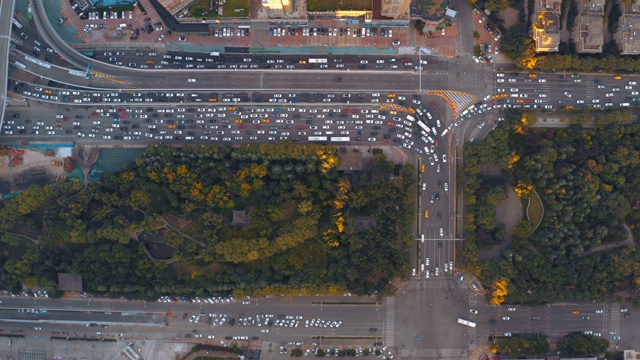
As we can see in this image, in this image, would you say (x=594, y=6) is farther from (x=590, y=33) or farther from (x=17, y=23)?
(x=17, y=23)

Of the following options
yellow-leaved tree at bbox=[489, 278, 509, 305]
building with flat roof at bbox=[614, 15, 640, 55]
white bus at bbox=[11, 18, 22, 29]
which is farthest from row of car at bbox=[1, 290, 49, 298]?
building with flat roof at bbox=[614, 15, 640, 55]

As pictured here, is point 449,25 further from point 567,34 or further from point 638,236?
point 638,236

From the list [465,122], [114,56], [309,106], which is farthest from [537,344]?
[114,56]

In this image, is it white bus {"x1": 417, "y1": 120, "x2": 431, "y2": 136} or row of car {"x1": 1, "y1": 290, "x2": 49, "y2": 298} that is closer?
white bus {"x1": 417, "y1": 120, "x2": 431, "y2": 136}

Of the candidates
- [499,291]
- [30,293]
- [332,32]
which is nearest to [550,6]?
[332,32]

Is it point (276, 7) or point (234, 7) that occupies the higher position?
point (234, 7)

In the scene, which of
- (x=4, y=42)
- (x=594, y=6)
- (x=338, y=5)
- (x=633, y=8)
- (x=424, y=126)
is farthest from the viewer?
(x=424, y=126)

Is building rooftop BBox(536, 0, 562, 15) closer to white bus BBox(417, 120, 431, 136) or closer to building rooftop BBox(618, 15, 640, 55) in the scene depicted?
building rooftop BBox(618, 15, 640, 55)
